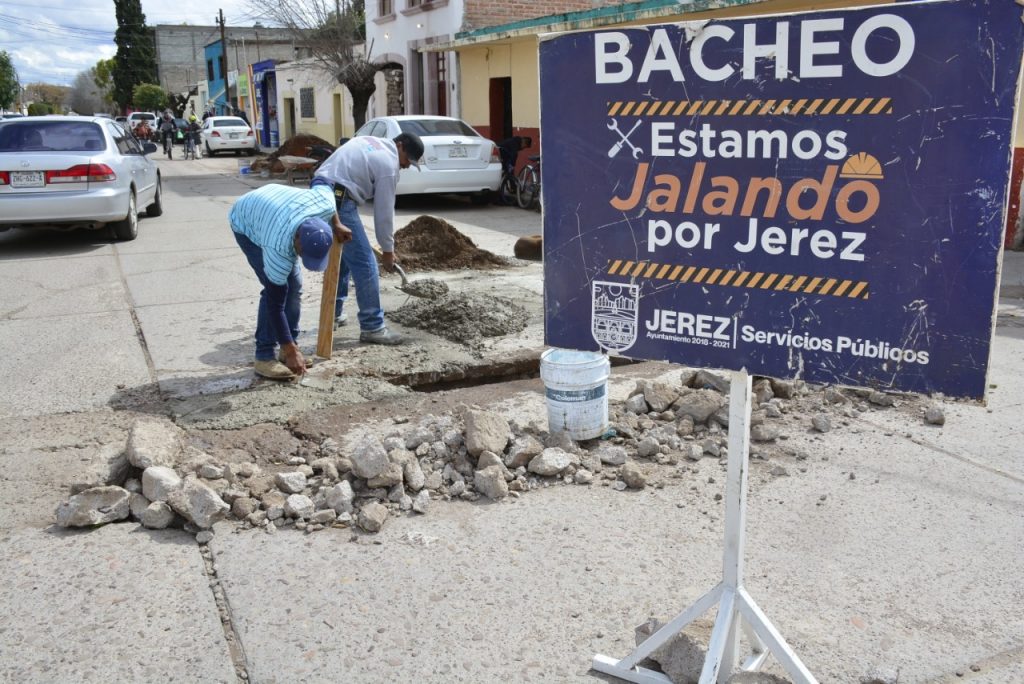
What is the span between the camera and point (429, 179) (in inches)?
600

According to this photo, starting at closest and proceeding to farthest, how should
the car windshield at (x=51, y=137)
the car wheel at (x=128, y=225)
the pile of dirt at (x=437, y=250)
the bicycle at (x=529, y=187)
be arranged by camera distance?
the pile of dirt at (x=437, y=250)
the car windshield at (x=51, y=137)
the car wheel at (x=128, y=225)
the bicycle at (x=529, y=187)

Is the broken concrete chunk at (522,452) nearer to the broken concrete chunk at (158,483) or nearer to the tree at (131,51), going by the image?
the broken concrete chunk at (158,483)

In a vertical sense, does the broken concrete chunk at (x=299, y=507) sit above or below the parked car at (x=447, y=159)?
below

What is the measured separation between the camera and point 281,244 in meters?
5.30

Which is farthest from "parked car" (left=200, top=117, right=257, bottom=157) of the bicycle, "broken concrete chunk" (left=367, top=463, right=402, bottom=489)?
"broken concrete chunk" (left=367, top=463, right=402, bottom=489)

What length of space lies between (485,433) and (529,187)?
11.9 metres

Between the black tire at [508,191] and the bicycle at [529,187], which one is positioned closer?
the bicycle at [529,187]

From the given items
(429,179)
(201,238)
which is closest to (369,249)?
(201,238)

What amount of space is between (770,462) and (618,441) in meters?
0.79

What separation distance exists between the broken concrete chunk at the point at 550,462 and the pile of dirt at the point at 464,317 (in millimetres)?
2478

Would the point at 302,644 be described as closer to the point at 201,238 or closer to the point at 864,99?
the point at 864,99

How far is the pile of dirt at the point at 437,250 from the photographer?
10117 millimetres

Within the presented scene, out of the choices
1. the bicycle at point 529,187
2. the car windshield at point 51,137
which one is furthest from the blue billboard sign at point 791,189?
the bicycle at point 529,187

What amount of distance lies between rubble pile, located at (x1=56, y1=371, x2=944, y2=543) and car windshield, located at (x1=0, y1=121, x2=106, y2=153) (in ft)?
25.8
